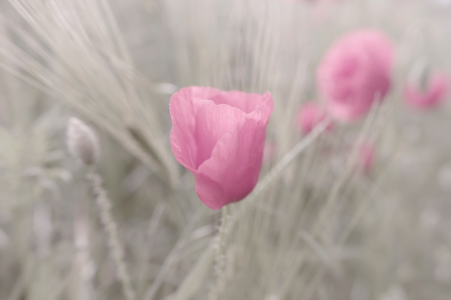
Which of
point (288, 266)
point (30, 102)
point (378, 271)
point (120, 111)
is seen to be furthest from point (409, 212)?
point (30, 102)

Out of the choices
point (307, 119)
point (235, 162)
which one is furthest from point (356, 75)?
point (235, 162)

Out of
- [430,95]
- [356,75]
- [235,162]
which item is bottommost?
[430,95]

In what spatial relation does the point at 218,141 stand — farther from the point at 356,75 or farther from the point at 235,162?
the point at 356,75

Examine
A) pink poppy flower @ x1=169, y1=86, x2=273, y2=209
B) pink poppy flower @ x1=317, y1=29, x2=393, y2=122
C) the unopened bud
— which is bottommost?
pink poppy flower @ x1=317, y1=29, x2=393, y2=122

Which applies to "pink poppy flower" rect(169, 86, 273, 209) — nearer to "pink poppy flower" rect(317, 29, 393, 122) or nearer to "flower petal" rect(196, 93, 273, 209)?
"flower petal" rect(196, 93, 273, 209)

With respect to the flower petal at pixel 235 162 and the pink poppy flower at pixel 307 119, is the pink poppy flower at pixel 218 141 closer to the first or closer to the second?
the flower petal at pixel 235 162

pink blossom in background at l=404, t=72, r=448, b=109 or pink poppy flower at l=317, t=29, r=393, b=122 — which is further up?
pink poppy flower at l=317, t=29, r=393, b=122

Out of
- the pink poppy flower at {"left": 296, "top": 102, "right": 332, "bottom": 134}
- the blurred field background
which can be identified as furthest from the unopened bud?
the pink poppy flower at {"left": 296, "top": 102, "right": 332, "bottom": 134}

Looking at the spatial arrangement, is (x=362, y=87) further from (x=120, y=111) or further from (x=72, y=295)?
(x=72, y=295)
